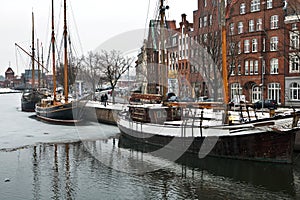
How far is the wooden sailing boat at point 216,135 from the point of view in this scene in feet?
67.9

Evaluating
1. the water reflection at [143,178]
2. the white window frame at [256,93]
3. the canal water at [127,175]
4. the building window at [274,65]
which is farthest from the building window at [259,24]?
the water reflection at [143,178]

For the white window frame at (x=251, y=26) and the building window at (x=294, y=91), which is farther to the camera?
the white window frame at (x=251, y=26)

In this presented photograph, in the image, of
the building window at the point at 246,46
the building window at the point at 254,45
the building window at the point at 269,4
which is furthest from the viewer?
the building window at the point at 246,46

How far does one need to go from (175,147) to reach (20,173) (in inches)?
395

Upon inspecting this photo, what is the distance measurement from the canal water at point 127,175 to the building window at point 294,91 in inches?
942

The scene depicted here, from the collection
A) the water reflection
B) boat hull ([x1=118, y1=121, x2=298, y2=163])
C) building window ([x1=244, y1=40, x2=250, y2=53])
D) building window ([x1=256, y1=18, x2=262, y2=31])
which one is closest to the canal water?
the water reflection

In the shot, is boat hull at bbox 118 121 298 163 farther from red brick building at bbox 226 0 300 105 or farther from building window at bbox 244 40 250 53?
building window at bbox 244 40 250 53

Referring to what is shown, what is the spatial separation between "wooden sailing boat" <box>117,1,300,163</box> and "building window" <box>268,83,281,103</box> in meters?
20.9

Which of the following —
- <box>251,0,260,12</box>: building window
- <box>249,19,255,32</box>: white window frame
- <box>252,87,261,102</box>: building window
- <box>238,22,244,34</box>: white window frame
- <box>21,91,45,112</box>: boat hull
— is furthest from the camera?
<box>21,91,45,112</box>: boat hull

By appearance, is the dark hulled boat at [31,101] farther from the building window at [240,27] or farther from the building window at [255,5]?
the building window at [255,5]

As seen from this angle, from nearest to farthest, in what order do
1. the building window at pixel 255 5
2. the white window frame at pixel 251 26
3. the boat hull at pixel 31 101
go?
the building window at pixel 255 5
the white window frame at pixel 251 26
the boat hull at pixel 31 101

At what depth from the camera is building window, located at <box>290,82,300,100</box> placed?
149 ft

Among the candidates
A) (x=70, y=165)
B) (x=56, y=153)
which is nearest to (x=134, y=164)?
(x=70, y=165)

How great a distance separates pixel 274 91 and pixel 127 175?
3340 centimetres
